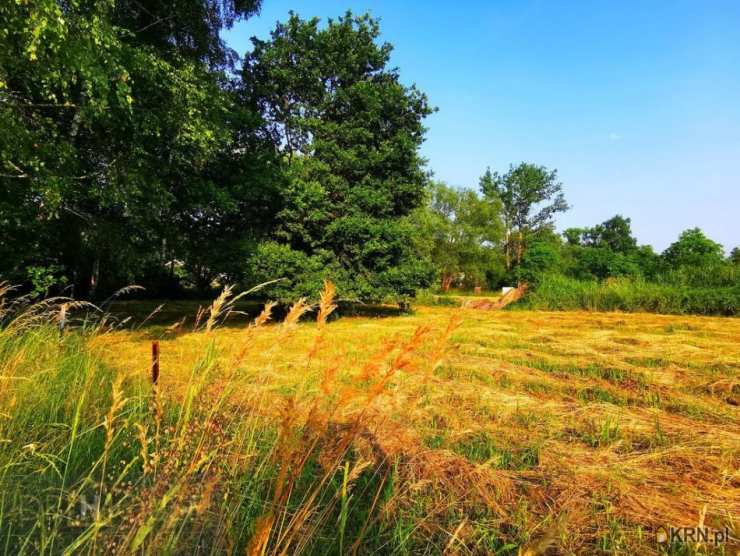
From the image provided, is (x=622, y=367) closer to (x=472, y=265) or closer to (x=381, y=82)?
(x=381, y=82)

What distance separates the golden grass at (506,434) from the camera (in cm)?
138

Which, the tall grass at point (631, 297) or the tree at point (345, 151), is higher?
the tree at point (345, 151)

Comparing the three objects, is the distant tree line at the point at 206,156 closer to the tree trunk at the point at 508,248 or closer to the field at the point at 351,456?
the field at the point at 351,456

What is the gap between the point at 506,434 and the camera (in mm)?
2904

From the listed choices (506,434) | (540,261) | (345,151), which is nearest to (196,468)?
(506,434)

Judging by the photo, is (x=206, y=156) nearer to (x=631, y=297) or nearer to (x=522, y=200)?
(x=631, y=297)

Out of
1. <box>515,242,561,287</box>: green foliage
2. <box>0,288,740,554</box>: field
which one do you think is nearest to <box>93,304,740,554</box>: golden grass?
<box>0,288,740,554</box>: field

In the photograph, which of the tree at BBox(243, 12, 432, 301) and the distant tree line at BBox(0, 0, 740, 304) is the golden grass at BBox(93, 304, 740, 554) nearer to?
the distant tree line at BBox(0, 0, 740, 304)

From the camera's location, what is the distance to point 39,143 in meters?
5.30

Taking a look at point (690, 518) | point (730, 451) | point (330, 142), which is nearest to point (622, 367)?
point (730, 451)

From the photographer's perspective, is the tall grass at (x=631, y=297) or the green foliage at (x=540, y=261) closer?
the tall grass at (x=631, y=297)

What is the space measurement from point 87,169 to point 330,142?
6.71 metres

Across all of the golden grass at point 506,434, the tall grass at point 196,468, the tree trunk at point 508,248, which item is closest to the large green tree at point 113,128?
the golden grass at point 506,434

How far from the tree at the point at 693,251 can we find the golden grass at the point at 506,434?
19.6m
